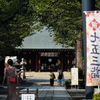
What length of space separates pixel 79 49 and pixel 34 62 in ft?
104

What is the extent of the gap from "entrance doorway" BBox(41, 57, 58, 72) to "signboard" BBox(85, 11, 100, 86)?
5673cm

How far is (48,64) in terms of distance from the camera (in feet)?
230

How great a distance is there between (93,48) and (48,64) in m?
59.4

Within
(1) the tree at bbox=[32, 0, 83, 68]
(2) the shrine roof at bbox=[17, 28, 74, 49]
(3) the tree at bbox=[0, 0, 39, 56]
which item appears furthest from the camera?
(2) the shrine roof at bbox=[17, 28, 74, 49]

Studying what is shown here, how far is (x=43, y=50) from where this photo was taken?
65.4 metres

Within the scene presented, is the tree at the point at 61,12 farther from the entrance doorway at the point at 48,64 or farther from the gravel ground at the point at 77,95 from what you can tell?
the entrance doorway at the point at 48,64

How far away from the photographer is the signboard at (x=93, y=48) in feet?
36.0

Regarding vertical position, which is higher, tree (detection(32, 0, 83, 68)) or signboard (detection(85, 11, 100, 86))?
tree (detection(32, 0, 83, 68))

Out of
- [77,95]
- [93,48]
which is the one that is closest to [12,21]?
[77,95]

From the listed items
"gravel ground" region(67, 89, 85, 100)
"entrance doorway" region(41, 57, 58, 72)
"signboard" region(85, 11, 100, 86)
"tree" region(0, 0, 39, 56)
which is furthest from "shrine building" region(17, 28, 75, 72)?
"signboard" region(85, 11, 100, 86)

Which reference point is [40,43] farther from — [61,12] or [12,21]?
[61,12]

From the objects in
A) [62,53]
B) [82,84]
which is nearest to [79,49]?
[82,84]

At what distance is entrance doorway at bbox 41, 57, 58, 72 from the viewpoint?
68.6 m

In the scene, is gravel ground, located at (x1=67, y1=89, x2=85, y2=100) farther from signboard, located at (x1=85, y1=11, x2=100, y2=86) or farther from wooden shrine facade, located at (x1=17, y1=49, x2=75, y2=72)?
wooden shrine facade, located at (x1=17, y1=49, x2=75, y2=72)
